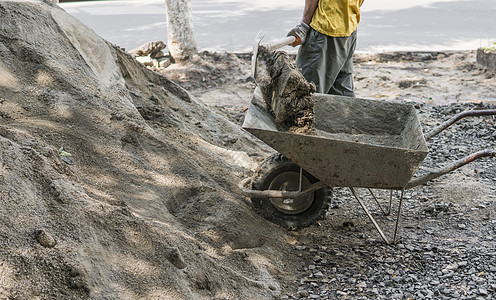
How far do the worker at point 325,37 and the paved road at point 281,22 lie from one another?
5581 mm

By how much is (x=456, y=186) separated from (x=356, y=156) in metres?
1.67

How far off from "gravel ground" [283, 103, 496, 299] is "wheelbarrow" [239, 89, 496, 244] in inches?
7.7

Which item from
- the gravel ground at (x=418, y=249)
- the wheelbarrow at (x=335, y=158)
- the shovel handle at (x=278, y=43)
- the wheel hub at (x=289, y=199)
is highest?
the shovel handle at (x=278, y=43)

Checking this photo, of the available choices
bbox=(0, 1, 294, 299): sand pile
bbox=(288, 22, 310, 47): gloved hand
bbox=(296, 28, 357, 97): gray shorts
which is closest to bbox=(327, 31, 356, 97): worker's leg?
bbox=(296, 28, 357, 97): gray shorts

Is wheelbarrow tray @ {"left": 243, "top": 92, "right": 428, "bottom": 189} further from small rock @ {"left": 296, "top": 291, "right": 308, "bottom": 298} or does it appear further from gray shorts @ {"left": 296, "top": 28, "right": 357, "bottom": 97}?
gray shorts @ {"left": 296, "top": 28, "right": 357, "bottom": 97}

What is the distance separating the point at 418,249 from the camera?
3613 mm

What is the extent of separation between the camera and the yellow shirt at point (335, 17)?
4691 mm

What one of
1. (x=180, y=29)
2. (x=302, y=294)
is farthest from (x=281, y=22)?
(x=302, y=294)

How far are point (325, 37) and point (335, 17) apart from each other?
8.0 inches

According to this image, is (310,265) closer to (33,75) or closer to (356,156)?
(356,156)

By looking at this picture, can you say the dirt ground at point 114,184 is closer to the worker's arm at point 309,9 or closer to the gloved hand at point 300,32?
the gloved hand at point 300,32

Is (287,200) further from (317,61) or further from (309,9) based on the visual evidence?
(309,9)

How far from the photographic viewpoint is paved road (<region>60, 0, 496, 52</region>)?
11008mm

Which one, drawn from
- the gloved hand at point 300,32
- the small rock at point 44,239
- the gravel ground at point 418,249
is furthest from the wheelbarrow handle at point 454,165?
the small rock at point 44,239
